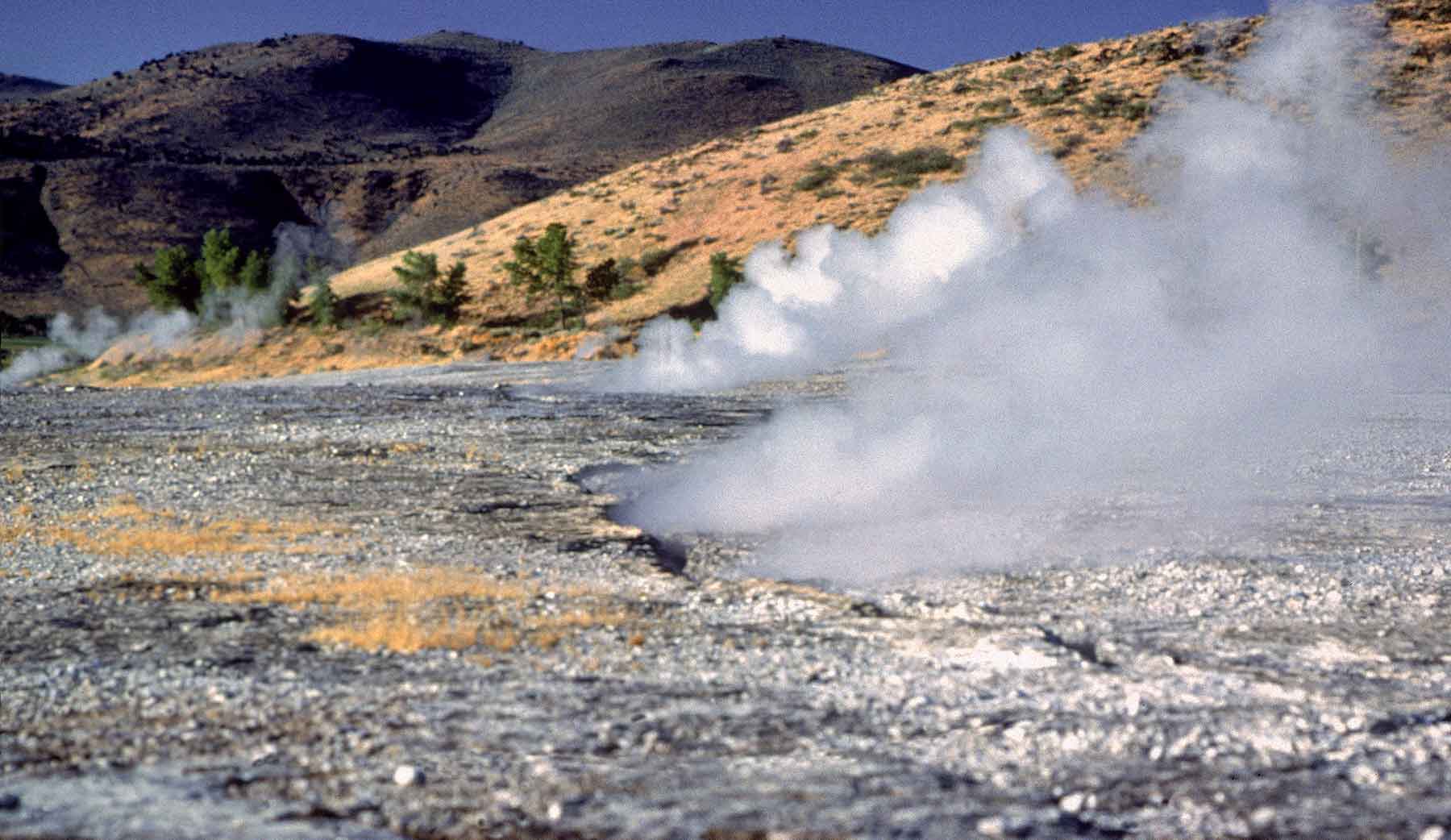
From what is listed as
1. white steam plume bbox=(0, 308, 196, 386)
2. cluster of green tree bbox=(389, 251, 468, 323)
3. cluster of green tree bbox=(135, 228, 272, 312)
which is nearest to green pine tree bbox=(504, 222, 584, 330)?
cluster of green tree bbox=(389, 251, 468, 323)

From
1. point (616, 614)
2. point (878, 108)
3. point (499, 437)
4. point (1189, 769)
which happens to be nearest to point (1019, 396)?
point (499, 437)

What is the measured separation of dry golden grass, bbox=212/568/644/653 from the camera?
28.0ft

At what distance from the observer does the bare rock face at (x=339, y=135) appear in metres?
95.2

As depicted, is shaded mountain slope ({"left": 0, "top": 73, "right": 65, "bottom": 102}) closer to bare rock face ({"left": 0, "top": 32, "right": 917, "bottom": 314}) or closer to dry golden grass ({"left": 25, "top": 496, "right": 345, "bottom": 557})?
bare rock face ({"left": 0, "top": 32, "right": 917, "bottom": 314})

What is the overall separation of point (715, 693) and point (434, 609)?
2.85 m

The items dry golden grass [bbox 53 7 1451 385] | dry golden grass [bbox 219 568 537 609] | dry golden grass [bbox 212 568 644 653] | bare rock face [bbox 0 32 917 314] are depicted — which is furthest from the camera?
bare rock face [bbox 0 32 917 314]

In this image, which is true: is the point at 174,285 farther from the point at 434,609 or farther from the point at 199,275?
the point at 434,609

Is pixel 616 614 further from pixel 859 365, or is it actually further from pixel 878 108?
pixel 878 108

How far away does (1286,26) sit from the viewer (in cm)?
2756

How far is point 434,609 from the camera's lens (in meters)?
9.48

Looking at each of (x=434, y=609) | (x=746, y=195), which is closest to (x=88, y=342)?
(x=746, y=195)

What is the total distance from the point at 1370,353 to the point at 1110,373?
8.55 meters

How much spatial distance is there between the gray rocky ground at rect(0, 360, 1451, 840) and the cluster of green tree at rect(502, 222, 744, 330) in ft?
120

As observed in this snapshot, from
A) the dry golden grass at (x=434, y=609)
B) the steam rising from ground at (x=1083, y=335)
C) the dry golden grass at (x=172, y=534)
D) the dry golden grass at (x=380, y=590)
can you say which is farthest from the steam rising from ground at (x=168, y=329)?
the dry golden grass at (x=434, y=609)
